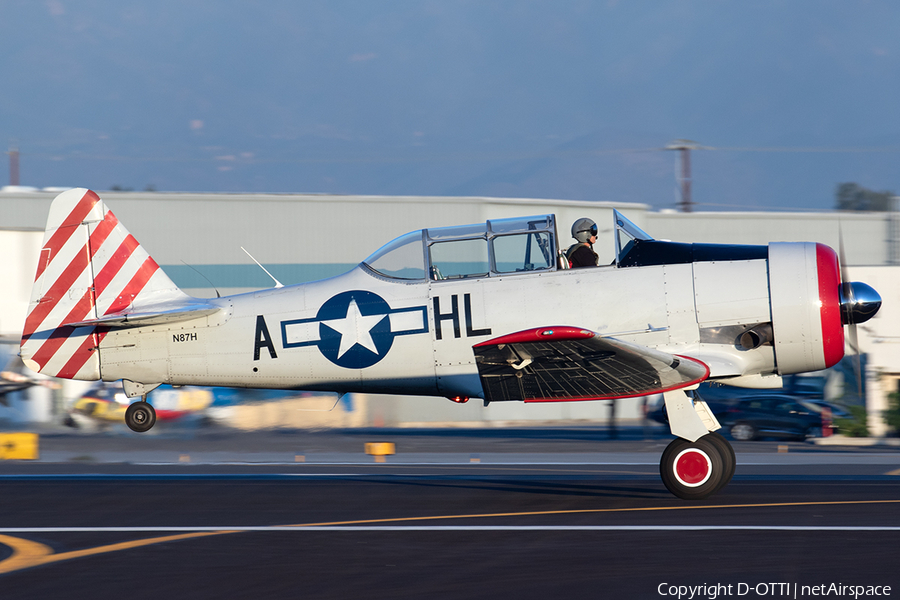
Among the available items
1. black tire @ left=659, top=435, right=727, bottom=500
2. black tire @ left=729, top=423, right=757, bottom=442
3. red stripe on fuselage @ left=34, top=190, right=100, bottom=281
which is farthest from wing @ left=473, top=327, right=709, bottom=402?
black tire @ left=729, top=423, right=757, bottom=442

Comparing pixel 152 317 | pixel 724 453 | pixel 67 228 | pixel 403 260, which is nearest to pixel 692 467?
pixel 724 453

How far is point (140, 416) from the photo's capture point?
10.3 metres

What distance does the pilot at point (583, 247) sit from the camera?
9.50 metres

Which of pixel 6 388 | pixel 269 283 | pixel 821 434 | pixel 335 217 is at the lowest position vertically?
pixel 821 434

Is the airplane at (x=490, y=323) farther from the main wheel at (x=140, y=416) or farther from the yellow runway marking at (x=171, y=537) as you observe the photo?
the yellow runway marking at (x=171, y=537)

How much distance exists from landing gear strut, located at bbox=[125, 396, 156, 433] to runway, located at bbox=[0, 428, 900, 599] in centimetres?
87

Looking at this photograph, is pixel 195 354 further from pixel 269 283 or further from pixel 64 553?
pixel 269 283

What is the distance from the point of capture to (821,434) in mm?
20469

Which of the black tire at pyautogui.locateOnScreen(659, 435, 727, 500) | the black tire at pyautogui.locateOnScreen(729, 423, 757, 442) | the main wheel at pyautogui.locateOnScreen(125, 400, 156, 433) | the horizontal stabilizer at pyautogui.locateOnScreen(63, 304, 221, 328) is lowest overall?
the black tire at pyautogui.locateOnScreen(729, 423, 757, 442)

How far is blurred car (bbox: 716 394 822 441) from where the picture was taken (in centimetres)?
2047

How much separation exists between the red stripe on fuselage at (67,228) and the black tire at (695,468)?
730 cm

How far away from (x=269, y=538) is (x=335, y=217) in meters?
22.1

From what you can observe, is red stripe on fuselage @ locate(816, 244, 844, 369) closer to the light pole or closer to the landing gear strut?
the landing gear strut

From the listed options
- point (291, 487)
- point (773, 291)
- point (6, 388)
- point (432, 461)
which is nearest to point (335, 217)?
point (6, 388)
